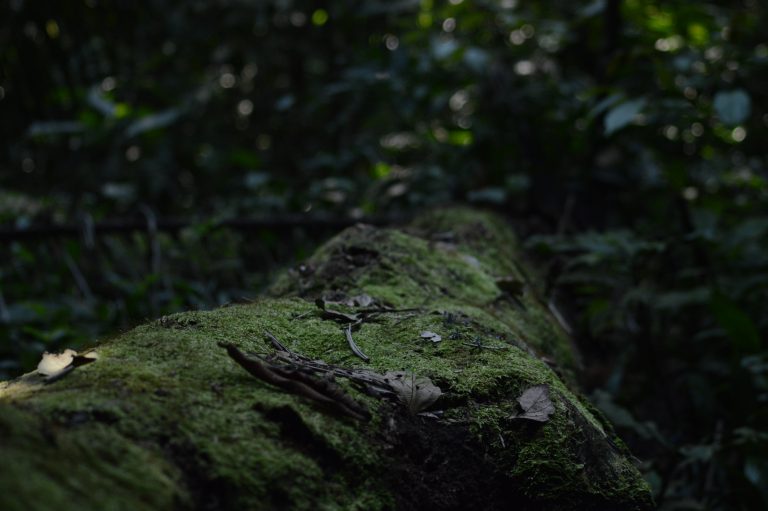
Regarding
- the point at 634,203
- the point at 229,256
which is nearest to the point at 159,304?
the point at 229,256

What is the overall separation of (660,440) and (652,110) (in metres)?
1.56

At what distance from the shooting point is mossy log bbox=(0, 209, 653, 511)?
2.53 ft

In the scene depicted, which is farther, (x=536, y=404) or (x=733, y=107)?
(x=733, y=107)

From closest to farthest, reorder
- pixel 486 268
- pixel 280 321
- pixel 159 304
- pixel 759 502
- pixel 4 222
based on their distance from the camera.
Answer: pixel 280 321 → pixel 759 502 → pixel 486 268 → pixel 159 304 → pixel 4 222

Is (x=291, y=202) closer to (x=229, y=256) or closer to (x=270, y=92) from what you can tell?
(x=229, y=256)

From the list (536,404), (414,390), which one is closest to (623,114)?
(536,404)

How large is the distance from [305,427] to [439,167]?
326 centimetres

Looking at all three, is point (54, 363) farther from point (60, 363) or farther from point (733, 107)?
point (733, 107)

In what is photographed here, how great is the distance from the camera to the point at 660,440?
2117 mm

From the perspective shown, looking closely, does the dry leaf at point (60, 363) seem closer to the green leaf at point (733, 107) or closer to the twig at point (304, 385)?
the twig at point (304, 385)

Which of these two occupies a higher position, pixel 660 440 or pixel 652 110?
pixel 652 110

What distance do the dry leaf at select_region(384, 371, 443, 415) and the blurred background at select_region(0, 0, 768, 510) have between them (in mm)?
685

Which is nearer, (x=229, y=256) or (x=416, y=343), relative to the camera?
(x=416, y=343)

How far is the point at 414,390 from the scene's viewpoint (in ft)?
3.83
